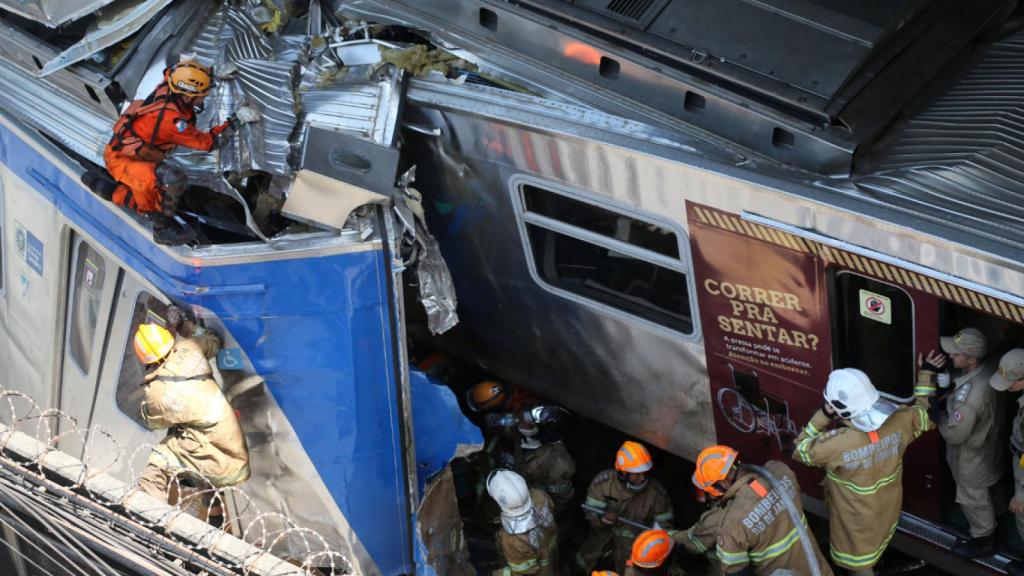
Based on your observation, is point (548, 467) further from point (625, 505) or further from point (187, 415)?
point (187, 415)

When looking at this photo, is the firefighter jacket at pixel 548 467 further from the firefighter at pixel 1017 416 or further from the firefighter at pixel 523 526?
the firefighter at pixel 1017 416

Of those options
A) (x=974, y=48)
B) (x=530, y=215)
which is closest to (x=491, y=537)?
(x=530, y=215)

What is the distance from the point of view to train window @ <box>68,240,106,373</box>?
6508 millimetres

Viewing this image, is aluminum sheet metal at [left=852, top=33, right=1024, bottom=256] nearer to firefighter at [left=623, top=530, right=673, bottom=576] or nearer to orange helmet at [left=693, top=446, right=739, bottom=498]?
orange helmet at [left=693, top=446, right=739, bottom=498]

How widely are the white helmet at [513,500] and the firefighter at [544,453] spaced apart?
709mm

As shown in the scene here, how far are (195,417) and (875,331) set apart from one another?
3.12m

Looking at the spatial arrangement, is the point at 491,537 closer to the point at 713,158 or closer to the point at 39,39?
the point at 713,158

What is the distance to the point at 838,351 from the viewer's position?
17.6ft

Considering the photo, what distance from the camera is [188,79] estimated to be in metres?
6.04

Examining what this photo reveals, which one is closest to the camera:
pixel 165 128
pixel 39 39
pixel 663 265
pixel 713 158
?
pixel 713 158

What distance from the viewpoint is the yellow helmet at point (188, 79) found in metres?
6.04

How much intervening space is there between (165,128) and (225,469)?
1.67 metres

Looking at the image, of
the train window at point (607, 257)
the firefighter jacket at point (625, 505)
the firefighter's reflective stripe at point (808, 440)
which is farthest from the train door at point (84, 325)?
the firefighter's reflective stripe at point (808, 440)

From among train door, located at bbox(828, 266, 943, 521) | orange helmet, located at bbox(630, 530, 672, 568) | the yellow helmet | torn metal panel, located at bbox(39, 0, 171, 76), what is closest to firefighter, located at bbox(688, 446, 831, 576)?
orange helmet, located at bbox(630, 530, 672, 568)
